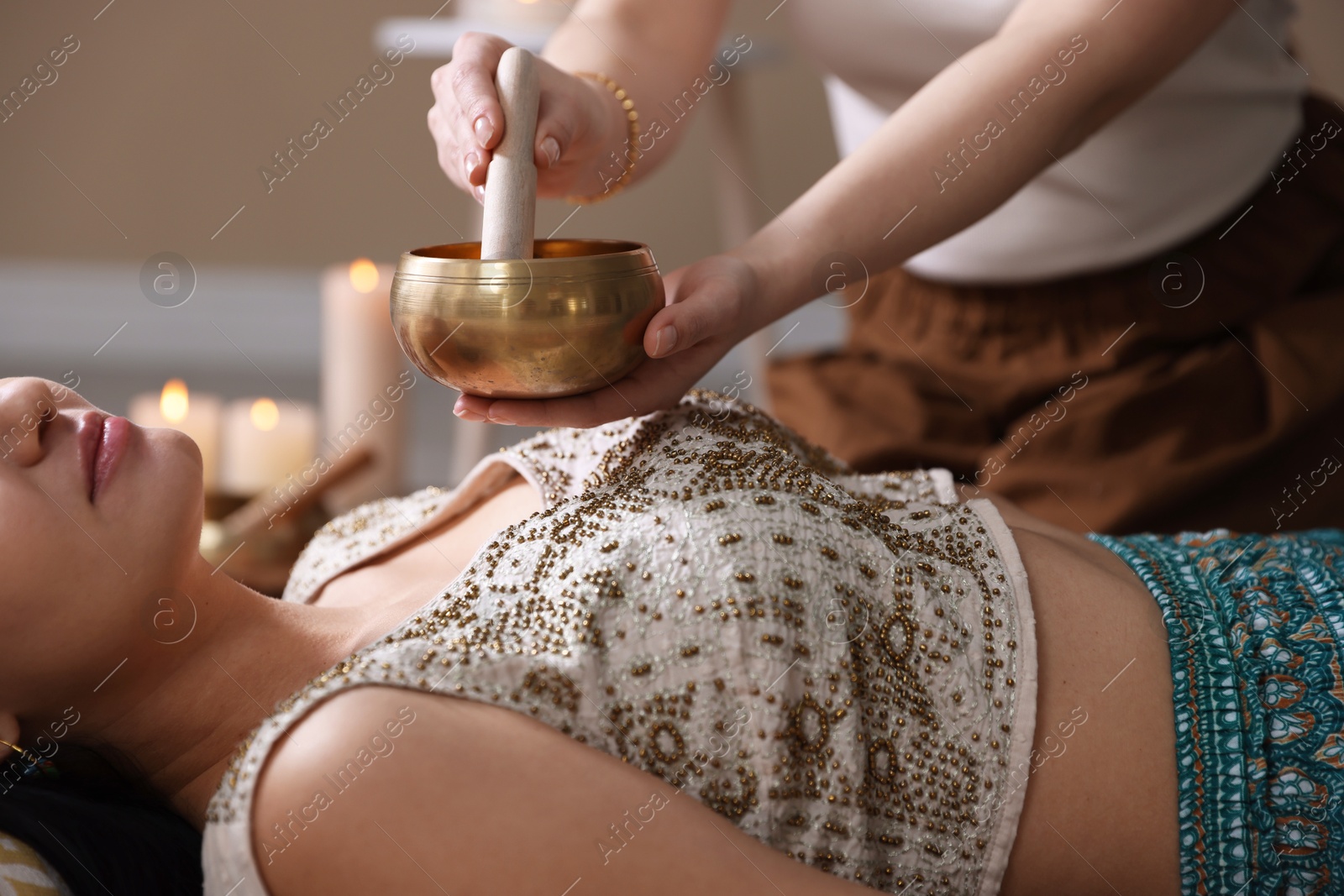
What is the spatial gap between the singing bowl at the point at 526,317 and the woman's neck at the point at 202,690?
0.95ft

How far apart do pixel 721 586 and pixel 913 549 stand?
0.20 meters

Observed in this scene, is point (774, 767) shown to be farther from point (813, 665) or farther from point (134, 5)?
point (134, 5)

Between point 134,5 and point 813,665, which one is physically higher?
point 134,5

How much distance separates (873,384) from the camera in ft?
5.40

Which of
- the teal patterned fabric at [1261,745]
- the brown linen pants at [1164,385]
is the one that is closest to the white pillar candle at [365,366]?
the brown linen pants at [1164,385]

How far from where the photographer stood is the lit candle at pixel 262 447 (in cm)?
189

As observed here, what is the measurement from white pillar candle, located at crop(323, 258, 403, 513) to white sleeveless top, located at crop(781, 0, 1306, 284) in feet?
2.90

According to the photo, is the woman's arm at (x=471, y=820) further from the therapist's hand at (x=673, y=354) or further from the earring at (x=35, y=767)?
the earring at (x=35, y=767)

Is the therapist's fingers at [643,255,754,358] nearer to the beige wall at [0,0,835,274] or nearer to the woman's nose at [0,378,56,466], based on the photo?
the woman's nose at [0,378,56,466]

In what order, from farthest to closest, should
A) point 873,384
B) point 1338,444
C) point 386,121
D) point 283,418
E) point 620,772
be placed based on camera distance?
point 386,121
point 283,418
point 873,384
point 1338,444
point 620,772

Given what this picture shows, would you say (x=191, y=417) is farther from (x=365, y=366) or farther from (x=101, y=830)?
(x=101, y=830)

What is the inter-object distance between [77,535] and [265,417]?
1.01 metres

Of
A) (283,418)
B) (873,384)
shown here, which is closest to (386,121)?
(283,418)

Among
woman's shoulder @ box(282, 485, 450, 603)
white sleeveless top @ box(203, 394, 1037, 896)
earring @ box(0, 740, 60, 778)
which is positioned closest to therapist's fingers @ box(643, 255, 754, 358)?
white sleeveless top @ box(203, 394, 1037, 896)
